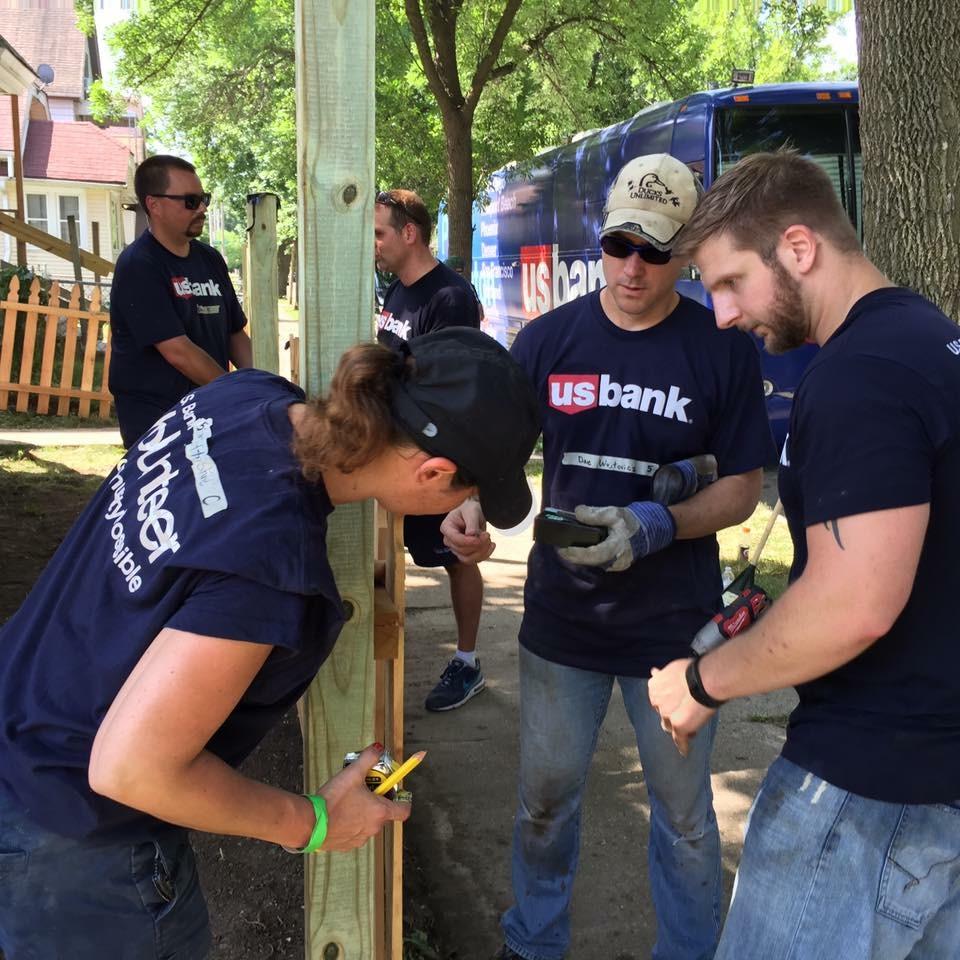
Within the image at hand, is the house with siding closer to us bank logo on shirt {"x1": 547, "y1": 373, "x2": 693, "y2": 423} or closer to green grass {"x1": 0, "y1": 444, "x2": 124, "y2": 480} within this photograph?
green grass {"x1": 0, "y1": 444, "x2": 124, "y2": 480}

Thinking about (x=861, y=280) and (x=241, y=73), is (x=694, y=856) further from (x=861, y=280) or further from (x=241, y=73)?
(x=241, y=73)

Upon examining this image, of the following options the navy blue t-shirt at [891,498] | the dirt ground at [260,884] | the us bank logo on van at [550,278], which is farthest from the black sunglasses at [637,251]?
the us bank logo on van at [550,278]

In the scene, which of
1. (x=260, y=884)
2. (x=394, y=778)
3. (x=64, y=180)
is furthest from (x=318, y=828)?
(x=64, y=180)

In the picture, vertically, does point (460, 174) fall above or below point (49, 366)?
above

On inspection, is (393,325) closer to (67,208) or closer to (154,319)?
(154,319)

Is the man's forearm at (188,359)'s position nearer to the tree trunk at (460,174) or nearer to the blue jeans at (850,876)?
the blue jeans at (850,876)

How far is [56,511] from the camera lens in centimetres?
740

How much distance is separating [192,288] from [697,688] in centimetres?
353

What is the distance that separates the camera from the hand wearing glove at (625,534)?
2223 mm

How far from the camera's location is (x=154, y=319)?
169 inches

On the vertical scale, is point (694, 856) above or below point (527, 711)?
below

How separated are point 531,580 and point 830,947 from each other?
122cm

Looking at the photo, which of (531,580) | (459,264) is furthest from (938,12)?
(459,264)

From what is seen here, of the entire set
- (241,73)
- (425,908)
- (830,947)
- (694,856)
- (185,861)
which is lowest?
(425,908)
